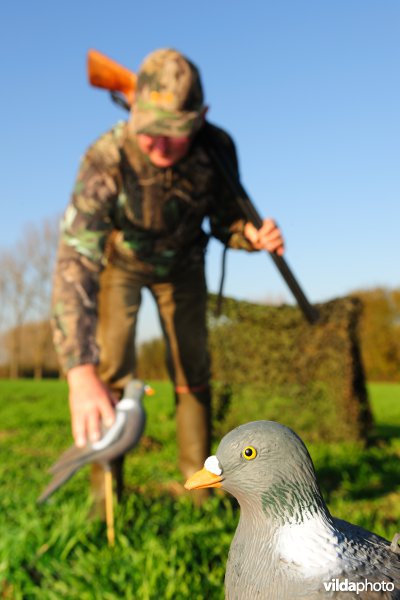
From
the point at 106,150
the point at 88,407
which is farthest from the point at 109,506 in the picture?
the point at 106,150

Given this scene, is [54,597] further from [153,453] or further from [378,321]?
[378,321]

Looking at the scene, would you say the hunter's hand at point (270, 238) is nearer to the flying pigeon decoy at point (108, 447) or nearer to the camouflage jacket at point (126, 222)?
the camouflage jacket at point (126, 222)

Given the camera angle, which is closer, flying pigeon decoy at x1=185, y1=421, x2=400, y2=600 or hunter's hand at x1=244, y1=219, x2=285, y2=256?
flying pigeon decoy at x1=185, y1=421, x2=400, y2=600

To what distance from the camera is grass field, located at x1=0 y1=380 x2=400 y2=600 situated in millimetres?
2541

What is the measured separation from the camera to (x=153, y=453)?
20.2 ft

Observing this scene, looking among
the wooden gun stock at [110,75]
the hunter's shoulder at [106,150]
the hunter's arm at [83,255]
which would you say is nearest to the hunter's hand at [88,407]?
the hunter's arm at [83,255]

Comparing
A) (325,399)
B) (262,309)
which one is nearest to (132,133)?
(262,309)

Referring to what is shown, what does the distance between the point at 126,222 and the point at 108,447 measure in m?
1.06

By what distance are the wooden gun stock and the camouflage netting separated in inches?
120

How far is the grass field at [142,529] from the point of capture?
2.54 metres

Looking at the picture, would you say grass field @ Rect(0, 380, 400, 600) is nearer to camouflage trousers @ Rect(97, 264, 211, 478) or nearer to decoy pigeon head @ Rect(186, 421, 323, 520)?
camouflage trousers @ Rect(97, 264, 211, 478)

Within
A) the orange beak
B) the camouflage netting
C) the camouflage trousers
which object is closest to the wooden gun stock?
the camouflage trousers

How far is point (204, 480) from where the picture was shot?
1.05 meters

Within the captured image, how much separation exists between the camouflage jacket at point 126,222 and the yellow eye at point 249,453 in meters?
1.40
